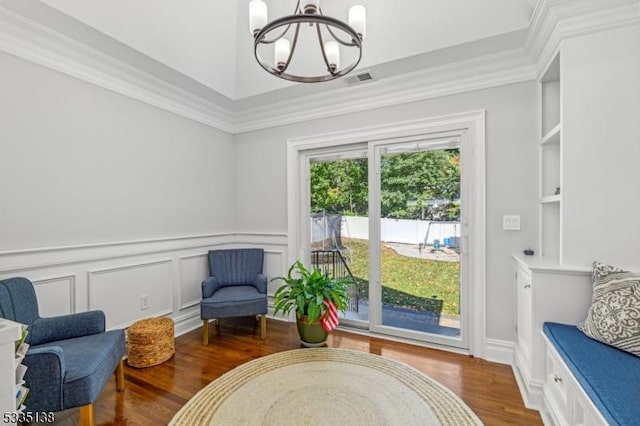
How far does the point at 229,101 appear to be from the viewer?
3623 millimetres

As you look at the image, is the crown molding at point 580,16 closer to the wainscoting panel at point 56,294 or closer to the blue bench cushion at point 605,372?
the blue bench cushion at point 605,372

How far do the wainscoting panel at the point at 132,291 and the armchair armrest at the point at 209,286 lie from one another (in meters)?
0.40

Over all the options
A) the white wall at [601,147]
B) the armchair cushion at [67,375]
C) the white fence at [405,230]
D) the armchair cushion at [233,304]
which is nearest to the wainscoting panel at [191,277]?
the armchair cushion at [233,304]

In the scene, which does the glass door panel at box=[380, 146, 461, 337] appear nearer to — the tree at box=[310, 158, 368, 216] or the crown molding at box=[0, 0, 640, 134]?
the tree at box=[310, 158, 368, 216]

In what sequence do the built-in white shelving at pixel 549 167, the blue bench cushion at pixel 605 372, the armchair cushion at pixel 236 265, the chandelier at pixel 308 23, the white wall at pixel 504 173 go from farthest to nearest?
the armchair cushion at pixel 236 265 → the white wall at pixel 504 173 → the built-in white shelving at pixel 549 167 → the chandelier at pixel 308 23 → the blue bench cushion at pixel 605 372

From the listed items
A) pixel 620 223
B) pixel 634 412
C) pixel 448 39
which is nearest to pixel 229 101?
pixel 448 39

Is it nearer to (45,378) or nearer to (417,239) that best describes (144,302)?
(45,378)

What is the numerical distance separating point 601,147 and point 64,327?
381cm

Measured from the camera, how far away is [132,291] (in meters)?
2.88

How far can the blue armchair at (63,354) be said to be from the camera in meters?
1.56

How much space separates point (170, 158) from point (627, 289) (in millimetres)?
3889

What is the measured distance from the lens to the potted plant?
2.85m

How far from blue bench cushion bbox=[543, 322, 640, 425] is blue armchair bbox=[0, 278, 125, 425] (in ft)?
8.18

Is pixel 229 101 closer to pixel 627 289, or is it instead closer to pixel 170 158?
pixel 170 158
